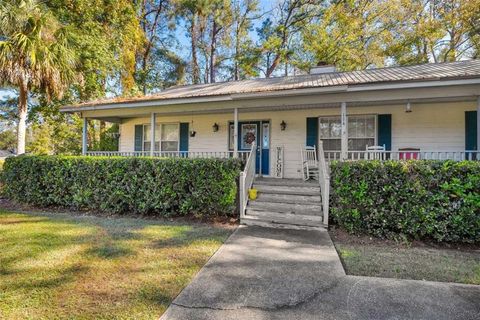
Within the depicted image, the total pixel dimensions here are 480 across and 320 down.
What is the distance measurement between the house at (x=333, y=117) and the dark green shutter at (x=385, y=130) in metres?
0.03

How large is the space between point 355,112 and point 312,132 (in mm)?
1399

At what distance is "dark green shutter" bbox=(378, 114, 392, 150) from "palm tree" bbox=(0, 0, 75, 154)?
425 inches

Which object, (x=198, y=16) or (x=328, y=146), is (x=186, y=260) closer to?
(x=328, y=146)

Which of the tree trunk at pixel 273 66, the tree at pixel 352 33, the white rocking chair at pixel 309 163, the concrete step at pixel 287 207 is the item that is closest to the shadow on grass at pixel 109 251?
the concrete step at pixel 287 207

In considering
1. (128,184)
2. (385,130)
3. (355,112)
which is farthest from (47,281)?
(385,130)

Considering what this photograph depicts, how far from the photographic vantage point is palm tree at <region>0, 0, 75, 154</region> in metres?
7.97

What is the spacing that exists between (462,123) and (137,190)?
891cm

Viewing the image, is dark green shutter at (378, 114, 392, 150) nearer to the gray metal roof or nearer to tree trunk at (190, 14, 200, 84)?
the gray metal roof

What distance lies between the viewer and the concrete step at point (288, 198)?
601cm

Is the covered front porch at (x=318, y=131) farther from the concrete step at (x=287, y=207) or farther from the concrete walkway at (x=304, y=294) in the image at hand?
the concrete walkway at (x=304, y=294)

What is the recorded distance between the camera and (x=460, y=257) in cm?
390

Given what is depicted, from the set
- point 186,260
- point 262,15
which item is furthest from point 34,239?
point 262,15

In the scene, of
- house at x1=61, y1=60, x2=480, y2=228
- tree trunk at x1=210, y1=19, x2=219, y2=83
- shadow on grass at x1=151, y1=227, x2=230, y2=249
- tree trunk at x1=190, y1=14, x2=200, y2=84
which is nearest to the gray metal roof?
house at x1=61, y1=60, x2=480, y2=228

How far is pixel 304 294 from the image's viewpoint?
9.18 ft
